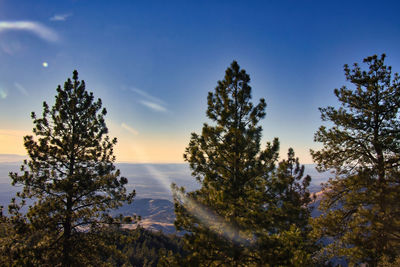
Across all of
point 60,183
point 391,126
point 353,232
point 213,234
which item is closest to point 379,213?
point 353,232

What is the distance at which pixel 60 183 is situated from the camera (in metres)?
11.7

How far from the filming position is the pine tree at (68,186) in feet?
37.0

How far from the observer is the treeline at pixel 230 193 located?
897 centimetres

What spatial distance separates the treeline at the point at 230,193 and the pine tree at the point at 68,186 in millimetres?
58

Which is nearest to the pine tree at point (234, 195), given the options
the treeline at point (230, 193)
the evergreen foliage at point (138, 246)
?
the treeline at point (230, 193)

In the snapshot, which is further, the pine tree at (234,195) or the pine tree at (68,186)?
Result: the pine tree at (68,186)

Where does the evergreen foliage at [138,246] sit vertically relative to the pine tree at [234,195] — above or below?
below

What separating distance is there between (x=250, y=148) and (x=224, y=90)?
352 centimetres

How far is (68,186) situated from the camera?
38.6 feet

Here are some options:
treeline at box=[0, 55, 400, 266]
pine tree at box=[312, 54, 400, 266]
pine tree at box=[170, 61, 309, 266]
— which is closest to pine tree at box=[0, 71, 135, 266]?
treeline at box=[0, 55, 400, 266]

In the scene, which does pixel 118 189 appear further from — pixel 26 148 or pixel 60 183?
pixel 26 148

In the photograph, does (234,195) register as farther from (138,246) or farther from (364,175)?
(138,246)

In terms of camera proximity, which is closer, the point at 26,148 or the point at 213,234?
the point at 213,234

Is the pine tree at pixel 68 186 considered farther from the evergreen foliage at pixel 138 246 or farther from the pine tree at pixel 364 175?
the pine tree at pixel 364 175
